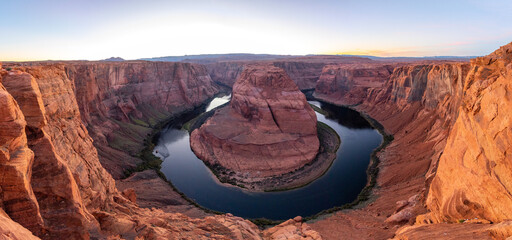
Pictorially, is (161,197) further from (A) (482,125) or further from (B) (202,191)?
(A) (482,125)

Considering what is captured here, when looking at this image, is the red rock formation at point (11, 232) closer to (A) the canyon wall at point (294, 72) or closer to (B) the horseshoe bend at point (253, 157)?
(B) the horseshoe bend at point (253, 157)

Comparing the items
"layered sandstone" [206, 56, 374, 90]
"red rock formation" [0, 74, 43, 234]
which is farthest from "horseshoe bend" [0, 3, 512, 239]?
"layered sandstone" [206, 56, 374, 90]

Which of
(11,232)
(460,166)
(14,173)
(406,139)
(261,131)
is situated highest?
(14,173)

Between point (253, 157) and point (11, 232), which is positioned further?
point (253, 157)

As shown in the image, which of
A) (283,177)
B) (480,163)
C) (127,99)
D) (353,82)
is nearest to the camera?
(480,163)

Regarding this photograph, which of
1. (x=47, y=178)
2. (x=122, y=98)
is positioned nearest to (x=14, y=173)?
(x=47, y=178)

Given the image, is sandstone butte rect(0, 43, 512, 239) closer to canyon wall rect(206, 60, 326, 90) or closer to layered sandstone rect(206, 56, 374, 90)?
layered sandstone rect(206, 56, 374, 90)

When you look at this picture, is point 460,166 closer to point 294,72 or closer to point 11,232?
point 11,232

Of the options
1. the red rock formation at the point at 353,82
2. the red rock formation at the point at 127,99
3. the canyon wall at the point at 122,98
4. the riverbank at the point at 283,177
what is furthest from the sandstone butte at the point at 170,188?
the red rock formation at the point at 353,82
